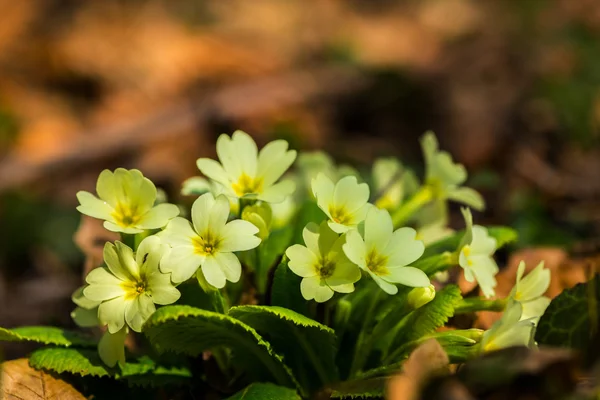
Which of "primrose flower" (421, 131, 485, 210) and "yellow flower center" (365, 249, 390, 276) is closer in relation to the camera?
"yellow flower center" (365, 249, 390, 276)

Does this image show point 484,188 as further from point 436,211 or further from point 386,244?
point 386,244

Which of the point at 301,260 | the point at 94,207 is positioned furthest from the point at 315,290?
the point at 94,207

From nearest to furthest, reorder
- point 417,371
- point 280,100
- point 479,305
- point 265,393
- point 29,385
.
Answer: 1. point 417,371
2. point 265,393
3. point 29,385
4. point 479,305
5. point 280,100

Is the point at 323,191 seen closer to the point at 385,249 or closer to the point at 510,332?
the point at 385,249

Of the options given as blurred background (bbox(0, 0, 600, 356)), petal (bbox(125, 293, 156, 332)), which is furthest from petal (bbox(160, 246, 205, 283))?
blurred background (bbox(0, 0, 600, 356))

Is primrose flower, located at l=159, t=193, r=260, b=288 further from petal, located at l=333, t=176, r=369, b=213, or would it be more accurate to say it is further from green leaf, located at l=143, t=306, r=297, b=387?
petal, located at l=333, t=176, r=369, b=213

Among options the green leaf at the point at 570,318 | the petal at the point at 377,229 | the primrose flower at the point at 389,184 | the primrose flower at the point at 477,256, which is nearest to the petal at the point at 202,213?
the petal at the point at 377,229
